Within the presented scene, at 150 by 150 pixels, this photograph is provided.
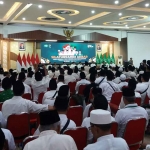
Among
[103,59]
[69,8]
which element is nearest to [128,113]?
[69,8]

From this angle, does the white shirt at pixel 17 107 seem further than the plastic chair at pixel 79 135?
Yes

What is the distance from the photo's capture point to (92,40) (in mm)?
19281

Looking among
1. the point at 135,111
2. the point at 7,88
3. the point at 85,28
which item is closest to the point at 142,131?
the point at 135,111

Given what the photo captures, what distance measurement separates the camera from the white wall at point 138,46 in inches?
808

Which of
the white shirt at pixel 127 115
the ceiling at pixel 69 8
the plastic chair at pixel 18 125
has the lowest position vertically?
the plastic chair at pixel 18 125

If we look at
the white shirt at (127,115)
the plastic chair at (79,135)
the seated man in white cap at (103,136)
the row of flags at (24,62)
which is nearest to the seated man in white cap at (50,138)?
the seated man in white cap at (103,136)

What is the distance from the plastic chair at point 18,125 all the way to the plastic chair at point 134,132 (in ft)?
5.04

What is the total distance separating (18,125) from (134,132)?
1747 mm

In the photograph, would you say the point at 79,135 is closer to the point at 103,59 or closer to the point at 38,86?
the point at 38,86

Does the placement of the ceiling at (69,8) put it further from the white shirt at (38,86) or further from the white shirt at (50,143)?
the white shirt at (50,143)

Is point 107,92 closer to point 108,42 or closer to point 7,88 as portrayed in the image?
point 7,88

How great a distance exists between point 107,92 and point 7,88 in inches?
95.6

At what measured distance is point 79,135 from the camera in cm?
276

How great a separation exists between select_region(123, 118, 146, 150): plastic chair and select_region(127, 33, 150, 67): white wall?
17.9 meters
